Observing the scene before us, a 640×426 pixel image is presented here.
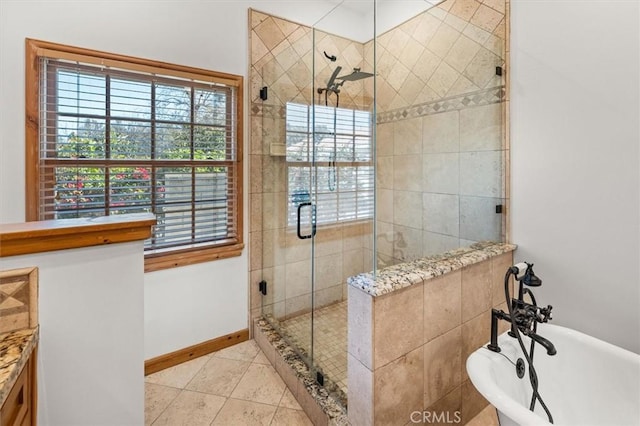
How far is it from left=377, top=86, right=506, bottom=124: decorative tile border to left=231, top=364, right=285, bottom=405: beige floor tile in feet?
6.96

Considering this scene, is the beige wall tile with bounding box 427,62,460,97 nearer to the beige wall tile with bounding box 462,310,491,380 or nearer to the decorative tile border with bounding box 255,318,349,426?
the beige wall tile with bounding box 462,310,491,380

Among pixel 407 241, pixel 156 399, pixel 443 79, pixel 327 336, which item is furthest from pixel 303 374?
pixel 443 79

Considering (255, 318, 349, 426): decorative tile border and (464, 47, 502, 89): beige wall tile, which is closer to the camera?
(255, 318, 349, 426): decorative tile border

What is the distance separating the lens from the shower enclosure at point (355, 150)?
2219 mm

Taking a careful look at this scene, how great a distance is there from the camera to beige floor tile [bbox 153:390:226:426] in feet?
5.61

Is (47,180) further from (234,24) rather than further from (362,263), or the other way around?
(362,263)

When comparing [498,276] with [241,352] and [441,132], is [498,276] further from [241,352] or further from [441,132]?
[241,352]

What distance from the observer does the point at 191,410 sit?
5.89 ft

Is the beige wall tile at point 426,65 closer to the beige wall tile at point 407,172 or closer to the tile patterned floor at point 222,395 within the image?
the beige wall tile at point 407,172

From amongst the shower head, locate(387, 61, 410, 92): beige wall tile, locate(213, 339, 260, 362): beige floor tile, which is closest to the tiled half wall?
locate(213, 339, 260, 362): beige floor tile

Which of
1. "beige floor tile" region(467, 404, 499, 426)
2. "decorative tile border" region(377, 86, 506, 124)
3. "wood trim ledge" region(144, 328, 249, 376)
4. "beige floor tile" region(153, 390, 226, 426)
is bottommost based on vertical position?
"beige floor tile" region(467, 404, 499, 426)

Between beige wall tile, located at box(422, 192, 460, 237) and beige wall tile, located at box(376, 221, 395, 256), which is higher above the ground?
beige wall tile, located at box(422, 192, 460, 237)

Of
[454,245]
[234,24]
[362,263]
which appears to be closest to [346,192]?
[362,263]

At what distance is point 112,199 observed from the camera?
6.35 ft
